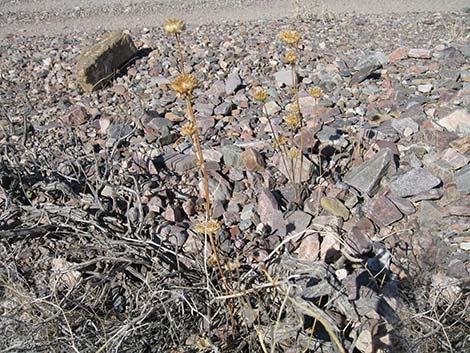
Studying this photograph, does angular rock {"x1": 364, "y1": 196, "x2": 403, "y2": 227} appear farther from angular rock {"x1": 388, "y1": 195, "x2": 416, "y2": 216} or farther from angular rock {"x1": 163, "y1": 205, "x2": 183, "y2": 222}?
angular rock {"x1": 163, "y1": 205, "x2": 183, "y2": 222}

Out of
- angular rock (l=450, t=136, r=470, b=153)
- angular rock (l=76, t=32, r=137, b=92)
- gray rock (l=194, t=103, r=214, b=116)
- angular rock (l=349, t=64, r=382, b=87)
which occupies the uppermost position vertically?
angular rock (l=76, t=32, r=137, b=92)

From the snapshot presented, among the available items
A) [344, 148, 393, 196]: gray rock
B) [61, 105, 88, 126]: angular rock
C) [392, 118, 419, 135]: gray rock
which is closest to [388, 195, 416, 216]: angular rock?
[344, 148, 393, 196]: gray rock

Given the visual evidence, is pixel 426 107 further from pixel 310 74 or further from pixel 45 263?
pixel 45 263

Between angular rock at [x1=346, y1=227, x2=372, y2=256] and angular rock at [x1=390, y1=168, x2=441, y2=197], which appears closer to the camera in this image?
angular rock at [x1=346, y1=227, x2=372, y2=256]

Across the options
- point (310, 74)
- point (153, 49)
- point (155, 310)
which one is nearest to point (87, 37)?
point (153, 49)

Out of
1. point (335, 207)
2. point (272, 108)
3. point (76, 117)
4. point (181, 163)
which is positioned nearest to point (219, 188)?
point (181, 163)

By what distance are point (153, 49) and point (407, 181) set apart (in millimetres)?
2969

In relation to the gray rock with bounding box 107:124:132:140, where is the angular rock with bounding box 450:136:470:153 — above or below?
below

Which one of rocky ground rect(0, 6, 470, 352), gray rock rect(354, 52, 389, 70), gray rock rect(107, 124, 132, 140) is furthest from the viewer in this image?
gray rock rect(354, 52, 389, 70)

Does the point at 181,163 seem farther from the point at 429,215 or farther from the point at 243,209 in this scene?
the point at 429,215

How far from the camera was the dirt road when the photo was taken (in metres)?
6.71

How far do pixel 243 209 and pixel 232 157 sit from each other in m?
0.40

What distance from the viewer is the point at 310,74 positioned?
381 centimetres

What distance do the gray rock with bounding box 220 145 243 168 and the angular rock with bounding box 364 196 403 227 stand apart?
81cm
